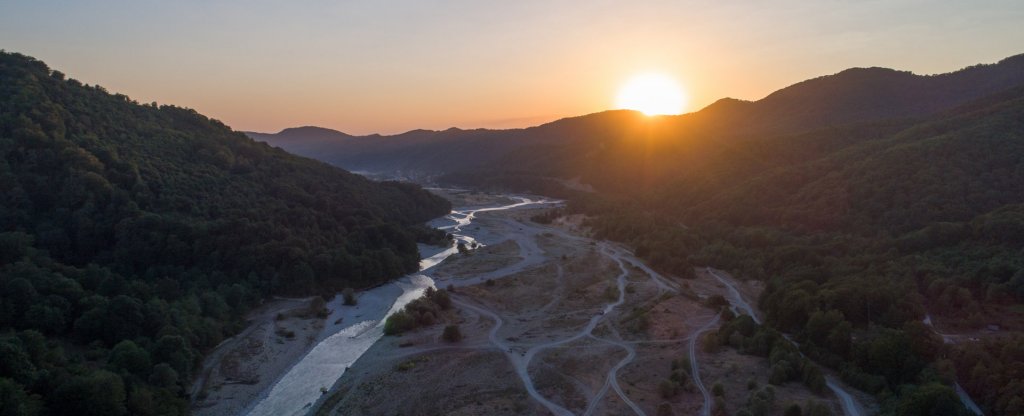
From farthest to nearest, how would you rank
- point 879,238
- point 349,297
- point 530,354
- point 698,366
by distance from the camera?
point 879,238, point 349,297, point 530,354, point 698,366

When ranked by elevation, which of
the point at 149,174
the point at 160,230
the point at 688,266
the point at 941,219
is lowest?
the point at 688,266

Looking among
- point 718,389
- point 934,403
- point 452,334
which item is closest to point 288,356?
point 452,334

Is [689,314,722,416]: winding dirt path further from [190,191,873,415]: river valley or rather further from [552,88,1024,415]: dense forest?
[552,88,1024,415]: dense forest

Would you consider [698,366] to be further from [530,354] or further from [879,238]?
[879,238]

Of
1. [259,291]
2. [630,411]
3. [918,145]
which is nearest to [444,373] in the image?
[630,411]

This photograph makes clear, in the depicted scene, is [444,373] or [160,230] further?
[160,230]

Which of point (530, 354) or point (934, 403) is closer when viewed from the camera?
point (934, 403)

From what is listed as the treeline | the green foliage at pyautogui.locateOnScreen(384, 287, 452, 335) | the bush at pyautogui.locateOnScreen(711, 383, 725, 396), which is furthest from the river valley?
the treeline

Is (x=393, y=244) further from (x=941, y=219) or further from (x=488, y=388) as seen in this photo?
(x=941, y=219)

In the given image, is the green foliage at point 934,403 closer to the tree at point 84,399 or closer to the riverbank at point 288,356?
the riverbank at point 288,356
